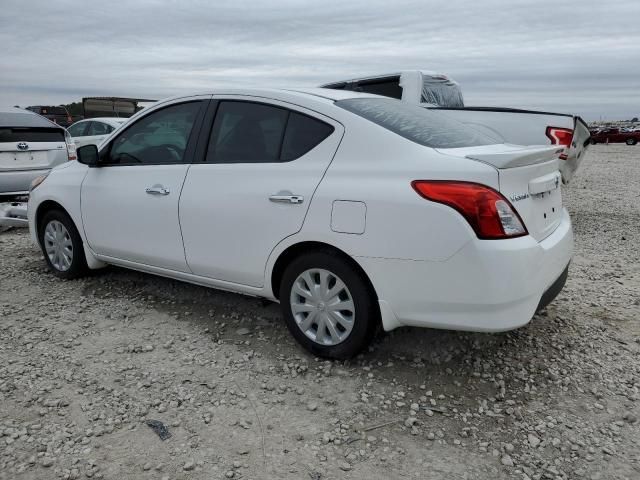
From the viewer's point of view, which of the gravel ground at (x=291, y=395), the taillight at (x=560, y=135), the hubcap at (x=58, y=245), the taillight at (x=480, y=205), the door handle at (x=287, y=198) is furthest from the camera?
the taillight at (x=560, y=135)

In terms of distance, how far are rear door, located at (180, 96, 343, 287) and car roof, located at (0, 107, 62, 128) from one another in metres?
4.88

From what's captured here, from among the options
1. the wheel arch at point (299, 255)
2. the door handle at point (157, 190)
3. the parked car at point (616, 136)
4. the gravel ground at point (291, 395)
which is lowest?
the parked car at point (616, 136)

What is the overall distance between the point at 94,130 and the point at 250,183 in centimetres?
1146

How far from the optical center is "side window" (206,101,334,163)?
332 centimetres

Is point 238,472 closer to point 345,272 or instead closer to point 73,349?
point 345,272

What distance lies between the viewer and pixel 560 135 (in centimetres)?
700

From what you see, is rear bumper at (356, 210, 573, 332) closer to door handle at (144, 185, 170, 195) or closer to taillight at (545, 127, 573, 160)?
door handle at (144, 185, 170, 195)

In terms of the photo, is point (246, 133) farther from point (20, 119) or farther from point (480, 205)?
point (20, 119)

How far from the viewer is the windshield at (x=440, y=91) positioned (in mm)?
8695

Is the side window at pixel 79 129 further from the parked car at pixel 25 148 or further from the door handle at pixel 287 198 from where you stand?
the door handle at pixel 287 198

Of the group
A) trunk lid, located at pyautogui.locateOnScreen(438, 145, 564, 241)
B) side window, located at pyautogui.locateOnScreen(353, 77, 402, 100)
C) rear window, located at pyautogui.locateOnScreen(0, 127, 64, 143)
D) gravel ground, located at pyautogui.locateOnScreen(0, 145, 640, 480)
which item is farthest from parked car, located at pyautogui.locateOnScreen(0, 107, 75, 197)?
trunk lid, located at pyautogui.locateOnScreen(438, 145, 564, 241)

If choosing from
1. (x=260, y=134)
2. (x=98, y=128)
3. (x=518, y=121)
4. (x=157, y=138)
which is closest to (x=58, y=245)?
(x=157, y=138)

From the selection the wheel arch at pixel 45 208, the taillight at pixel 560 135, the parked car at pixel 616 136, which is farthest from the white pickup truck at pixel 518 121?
the parked car at pixel 616 136

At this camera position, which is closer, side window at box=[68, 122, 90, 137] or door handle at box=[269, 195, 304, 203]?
door handle at box=[269, 195, 304, 203]
